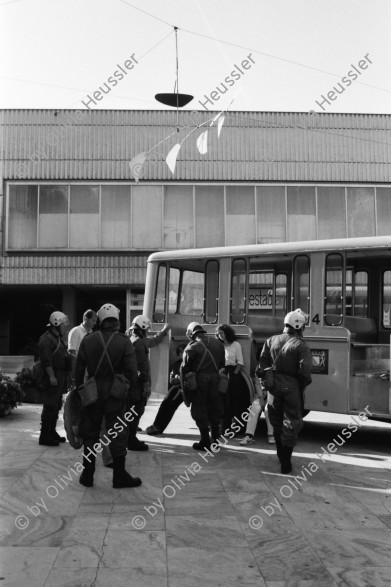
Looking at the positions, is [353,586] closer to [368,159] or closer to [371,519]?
[371,519]

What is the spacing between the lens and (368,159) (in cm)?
2248

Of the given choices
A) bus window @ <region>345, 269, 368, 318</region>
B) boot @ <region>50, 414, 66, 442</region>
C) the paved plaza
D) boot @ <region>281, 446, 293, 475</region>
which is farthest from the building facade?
boot @ <region>281, 446, 293, 475</region>

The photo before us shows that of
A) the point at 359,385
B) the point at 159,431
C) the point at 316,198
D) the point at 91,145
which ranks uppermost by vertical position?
the point at 91,145


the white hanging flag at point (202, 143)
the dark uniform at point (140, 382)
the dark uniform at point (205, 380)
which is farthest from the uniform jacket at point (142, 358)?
the white hanging flag at point (202, 143)

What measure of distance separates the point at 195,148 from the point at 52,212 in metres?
5.18

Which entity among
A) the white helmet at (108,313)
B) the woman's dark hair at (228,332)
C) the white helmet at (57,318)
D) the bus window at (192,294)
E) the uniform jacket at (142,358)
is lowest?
the uniform jacket at (142,358)

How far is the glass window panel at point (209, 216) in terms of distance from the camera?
73.6 feet

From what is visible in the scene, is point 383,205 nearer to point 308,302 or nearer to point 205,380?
point 308,302

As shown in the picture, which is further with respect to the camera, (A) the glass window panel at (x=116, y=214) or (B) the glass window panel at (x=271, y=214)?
(B) the glass window panel at (x=271, y=214)

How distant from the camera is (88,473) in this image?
A: 6.93m

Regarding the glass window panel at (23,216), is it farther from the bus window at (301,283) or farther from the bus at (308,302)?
the bus window at (301,283)

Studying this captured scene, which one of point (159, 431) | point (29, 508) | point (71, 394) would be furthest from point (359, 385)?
point (29, 508)

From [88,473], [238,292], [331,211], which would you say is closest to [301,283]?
[238,292]

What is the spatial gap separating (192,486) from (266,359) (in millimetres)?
1717
